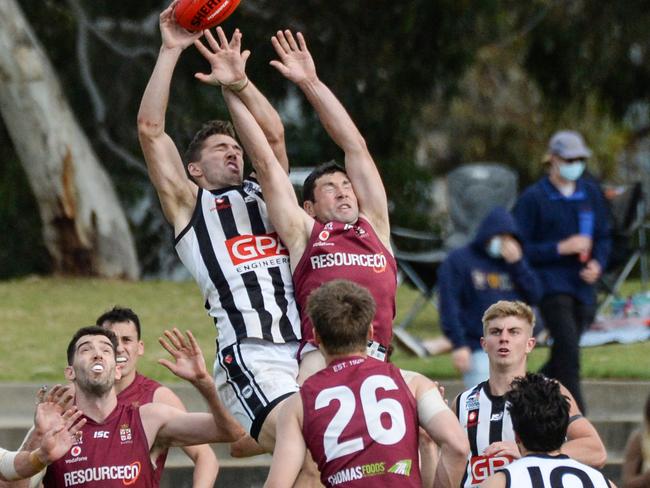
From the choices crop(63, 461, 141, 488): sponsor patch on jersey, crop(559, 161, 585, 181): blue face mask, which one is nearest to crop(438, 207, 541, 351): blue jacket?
crop(559, 161, 585, 181): blue face mask

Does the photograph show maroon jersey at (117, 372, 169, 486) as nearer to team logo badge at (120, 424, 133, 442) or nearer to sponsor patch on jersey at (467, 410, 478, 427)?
team logo badge at (120, 424, 133, 442)

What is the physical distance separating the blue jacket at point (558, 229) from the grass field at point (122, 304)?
1.82 m

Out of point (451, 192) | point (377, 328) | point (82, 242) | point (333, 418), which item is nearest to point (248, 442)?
point (377, 328)

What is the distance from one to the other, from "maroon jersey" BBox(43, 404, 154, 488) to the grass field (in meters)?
4.23

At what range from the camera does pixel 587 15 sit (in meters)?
20.3

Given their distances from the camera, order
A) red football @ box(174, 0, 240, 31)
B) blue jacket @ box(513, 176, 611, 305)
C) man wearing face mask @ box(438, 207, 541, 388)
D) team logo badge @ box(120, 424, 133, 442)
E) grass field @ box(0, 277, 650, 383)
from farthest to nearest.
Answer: grass field @ box(0, 277, 650, 383)
blue jacket @ box(513, 176, 611, 305)
man wearing face mask @ box(438, 207, 541, 388)
red football @ box(174, 0, 240, 31)
team logo badge @ box(120, 424, 133, 442)

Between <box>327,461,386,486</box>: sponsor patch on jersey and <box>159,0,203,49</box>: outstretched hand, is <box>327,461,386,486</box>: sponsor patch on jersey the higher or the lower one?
the lower one

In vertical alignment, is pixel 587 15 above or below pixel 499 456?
above

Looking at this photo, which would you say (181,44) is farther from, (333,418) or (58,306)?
(58,306)

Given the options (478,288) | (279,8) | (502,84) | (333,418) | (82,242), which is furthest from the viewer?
(502,84)

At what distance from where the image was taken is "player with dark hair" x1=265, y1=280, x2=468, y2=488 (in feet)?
17.5

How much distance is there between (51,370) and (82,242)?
6.62 m

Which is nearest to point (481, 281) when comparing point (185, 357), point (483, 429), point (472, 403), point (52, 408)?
point (472, 403)

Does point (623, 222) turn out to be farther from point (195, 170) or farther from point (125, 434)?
point (125, 434)
